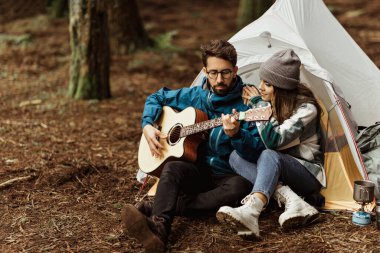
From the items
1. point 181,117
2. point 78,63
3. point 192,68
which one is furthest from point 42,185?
point 192,68

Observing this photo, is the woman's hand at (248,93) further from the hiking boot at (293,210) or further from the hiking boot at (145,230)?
the hiking boot at (145,230)

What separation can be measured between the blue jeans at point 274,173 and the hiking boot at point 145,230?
737 millimetres

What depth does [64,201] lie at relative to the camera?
4160mm

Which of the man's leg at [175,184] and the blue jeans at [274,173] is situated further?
the blue jeans at [274,173]

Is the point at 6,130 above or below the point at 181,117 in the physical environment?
below

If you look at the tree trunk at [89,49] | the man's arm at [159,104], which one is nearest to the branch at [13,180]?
the man's arm at [159,104]

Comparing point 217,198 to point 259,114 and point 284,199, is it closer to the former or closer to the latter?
point 284,199

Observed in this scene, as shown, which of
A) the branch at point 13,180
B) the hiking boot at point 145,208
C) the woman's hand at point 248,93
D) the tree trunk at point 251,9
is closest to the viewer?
the hiking boot at point 145,208

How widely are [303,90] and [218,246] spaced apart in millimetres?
1312

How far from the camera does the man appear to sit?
348 cm

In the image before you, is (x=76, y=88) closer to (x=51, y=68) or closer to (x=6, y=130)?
(x=6, y=130)

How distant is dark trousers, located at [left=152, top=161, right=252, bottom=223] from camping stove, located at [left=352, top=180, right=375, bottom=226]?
75 cm

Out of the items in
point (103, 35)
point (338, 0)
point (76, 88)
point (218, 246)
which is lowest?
point (218, 246)

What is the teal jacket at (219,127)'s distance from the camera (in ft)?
11.8
